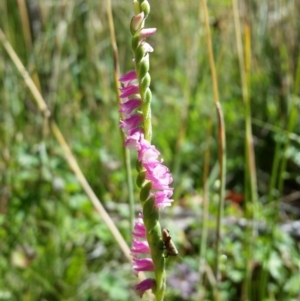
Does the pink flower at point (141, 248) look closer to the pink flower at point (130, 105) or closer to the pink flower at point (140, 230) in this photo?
the pink flower at point (140, 230)

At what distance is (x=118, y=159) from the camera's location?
2305mm

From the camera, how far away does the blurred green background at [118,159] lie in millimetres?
1548

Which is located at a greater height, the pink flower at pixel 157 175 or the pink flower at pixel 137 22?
the pink flower at pixel 137 22

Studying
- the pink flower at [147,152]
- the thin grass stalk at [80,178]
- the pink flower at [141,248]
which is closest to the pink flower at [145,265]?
the pink flower at [141,248]

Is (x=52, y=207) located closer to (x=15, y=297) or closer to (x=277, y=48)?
(x=15, y=297)

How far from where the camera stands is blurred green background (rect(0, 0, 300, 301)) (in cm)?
155

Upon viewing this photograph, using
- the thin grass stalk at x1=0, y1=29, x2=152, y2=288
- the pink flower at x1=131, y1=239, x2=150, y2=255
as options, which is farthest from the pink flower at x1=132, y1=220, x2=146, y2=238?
the thin grass stalk at x1=0, y1=29, x2=152, y2=288

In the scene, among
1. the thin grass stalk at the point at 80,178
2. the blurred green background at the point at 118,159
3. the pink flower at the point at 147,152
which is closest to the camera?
the pink flower at the point at 147,152

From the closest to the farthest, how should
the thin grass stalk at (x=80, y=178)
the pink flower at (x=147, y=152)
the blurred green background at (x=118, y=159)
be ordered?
the pink flower at (x=147, y=152) < the thin grass stalk at (x=80, y=178) < the blurred green background at (x=118, y=159)

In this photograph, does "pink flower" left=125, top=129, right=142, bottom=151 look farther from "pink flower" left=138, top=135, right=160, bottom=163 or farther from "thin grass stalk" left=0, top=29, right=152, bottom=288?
"thin grass stalk" left=0, top=29, right=152, bottom=288

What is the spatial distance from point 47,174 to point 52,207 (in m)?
0.15

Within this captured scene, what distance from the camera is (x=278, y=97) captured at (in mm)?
2338

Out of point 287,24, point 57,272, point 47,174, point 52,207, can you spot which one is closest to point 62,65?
point 47,174

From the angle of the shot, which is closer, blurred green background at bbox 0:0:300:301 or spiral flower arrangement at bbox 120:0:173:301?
spiral flower arrangement at bbox 120:0:173:301
